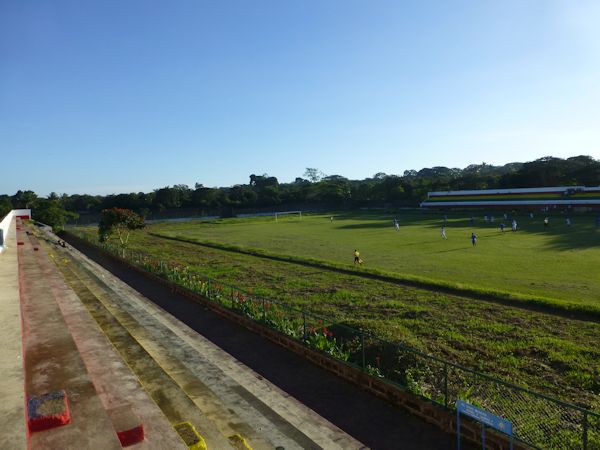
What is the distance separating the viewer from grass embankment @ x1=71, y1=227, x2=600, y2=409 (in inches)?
408

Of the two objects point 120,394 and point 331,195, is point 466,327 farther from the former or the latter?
point 331,195

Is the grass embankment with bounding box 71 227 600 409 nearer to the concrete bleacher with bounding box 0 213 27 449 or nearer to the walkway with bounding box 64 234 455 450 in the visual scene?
the walkway with bounding box 64 234 455 450

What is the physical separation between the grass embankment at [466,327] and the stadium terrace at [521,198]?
56.1 metres

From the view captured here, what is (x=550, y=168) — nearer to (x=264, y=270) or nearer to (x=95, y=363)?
(x=264, y=270)

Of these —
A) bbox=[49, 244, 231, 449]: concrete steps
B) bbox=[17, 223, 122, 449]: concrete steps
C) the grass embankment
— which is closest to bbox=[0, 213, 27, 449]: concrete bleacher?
bbox=[17, 223, 122, 449]: concrete steps

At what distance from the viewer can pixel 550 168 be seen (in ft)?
265

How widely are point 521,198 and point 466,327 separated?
2669 inches

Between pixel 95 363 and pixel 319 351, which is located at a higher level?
pixel 95 363

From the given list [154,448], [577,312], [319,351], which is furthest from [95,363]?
[577,312]

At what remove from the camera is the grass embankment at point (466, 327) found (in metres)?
10.4

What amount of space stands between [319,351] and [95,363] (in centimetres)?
649

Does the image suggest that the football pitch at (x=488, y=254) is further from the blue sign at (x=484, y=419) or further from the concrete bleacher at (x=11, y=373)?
the concrete bleacher at (x=11, y=373)

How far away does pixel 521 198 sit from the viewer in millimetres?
72188

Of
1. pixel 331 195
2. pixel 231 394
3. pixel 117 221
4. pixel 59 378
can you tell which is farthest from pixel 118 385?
pixel 331 195
